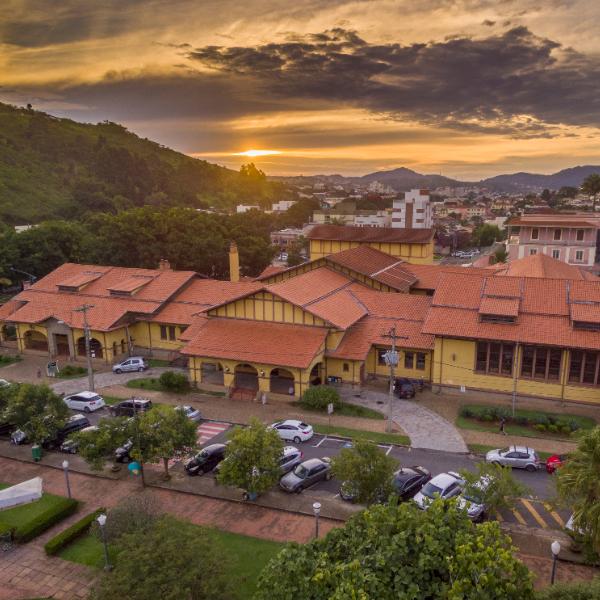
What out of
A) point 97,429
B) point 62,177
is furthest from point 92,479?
point 62,177

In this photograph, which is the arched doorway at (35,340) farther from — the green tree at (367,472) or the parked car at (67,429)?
the green tree at (367,472)

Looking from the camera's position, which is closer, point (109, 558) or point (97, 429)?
point (109, 558)

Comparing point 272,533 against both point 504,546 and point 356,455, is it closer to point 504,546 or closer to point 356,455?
point 356,455

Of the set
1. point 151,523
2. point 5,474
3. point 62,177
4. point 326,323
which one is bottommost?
point 5,474

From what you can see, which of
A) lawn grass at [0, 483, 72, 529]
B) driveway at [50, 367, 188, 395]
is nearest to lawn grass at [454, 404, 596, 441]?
driveway at [50, 367, 188, 395]

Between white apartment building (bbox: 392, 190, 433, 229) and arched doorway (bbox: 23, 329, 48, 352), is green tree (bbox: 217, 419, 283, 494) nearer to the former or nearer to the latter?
arched doorway (bbox: 23, 329, 48, 352)

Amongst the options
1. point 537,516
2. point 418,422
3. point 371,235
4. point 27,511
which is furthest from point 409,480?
point 371,235
